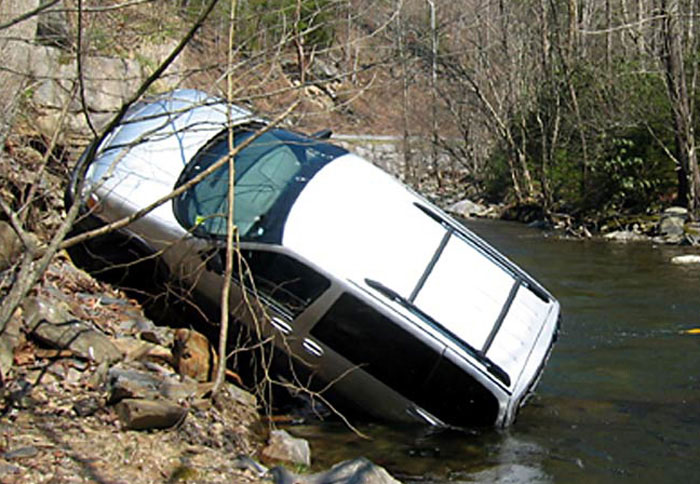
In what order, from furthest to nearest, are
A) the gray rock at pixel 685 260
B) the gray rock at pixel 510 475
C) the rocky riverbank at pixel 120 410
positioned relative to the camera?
1. the gray rock at pixel 685 260
2. the gray rock at pixel 510 475
3. the rocky riverbank at pixel 120 410

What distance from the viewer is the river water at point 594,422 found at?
19.8 feet

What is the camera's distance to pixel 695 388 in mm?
7801

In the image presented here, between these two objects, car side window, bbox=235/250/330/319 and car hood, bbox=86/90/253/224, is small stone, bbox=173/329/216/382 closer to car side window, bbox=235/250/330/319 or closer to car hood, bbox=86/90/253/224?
car side window, bbox=235/250/330/319

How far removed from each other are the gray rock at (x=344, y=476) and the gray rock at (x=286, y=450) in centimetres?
54

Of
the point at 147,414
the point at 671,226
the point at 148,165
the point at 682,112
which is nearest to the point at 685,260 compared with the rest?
the point at 671,226

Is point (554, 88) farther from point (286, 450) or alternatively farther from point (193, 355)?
point (286, 450)

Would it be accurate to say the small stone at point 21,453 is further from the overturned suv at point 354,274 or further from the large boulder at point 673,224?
the large boulder at point 673,224

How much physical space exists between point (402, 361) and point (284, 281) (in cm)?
103

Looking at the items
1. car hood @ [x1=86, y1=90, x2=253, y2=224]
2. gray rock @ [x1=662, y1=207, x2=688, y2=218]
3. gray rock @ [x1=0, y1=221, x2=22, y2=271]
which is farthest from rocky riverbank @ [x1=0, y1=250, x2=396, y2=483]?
gray rock @ [x1=662, y1=207, x2=688, y2=218]

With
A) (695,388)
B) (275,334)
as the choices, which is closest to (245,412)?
(275,334)

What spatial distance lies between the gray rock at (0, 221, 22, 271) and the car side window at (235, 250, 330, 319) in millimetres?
1726

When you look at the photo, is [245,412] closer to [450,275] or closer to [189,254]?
[189,254]

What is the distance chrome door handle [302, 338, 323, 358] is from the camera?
20.5 ft

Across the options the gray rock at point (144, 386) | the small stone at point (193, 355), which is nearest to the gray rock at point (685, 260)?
the small stone at point (193, 355)
